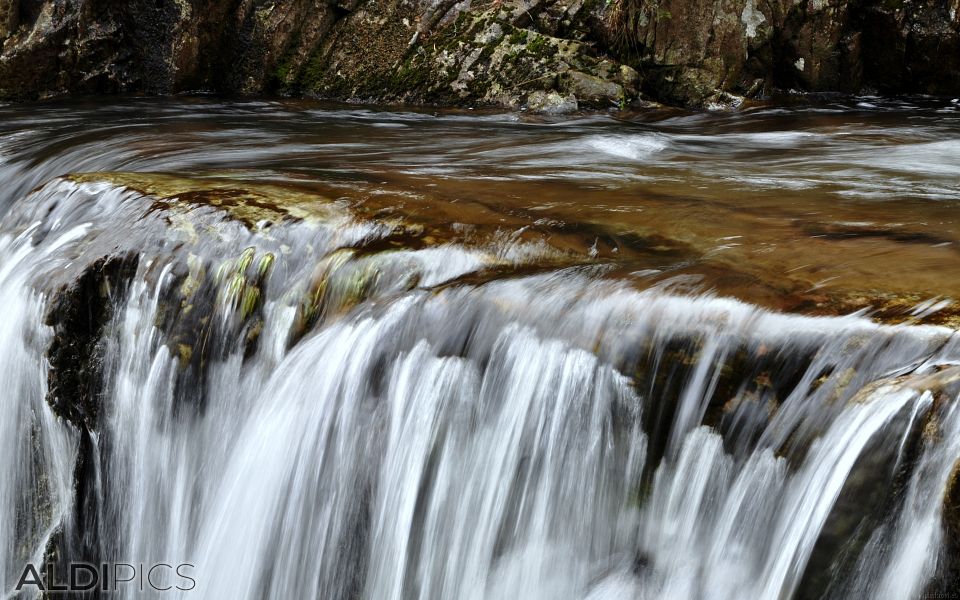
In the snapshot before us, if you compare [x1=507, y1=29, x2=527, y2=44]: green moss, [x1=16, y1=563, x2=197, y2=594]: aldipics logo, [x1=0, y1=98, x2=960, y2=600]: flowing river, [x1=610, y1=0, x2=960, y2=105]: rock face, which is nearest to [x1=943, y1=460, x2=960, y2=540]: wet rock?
[x1=0, y1=98, x2=960, y2=600]: flowing river

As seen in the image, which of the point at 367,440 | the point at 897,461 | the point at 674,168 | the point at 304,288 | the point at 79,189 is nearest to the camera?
the point at 897,461

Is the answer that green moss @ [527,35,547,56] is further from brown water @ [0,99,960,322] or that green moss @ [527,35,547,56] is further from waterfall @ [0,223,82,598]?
waterfall @ [0,223,82,598]

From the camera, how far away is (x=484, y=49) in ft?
26.5

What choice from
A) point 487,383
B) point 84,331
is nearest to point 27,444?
point 84,331

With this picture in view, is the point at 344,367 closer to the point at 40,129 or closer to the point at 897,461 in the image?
the point at 897,461

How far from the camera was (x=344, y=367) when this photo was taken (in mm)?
3146

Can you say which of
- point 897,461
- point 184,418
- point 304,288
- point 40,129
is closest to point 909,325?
point 897,461

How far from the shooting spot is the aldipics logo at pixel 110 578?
11.3 feet

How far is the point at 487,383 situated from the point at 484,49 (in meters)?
5.69

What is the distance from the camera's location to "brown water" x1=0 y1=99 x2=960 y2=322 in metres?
3.06

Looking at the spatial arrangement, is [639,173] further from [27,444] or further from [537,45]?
[537,45]

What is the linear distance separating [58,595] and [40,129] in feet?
13.8

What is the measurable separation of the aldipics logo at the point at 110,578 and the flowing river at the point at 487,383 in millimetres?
34

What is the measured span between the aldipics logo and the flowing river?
0.03 metres
